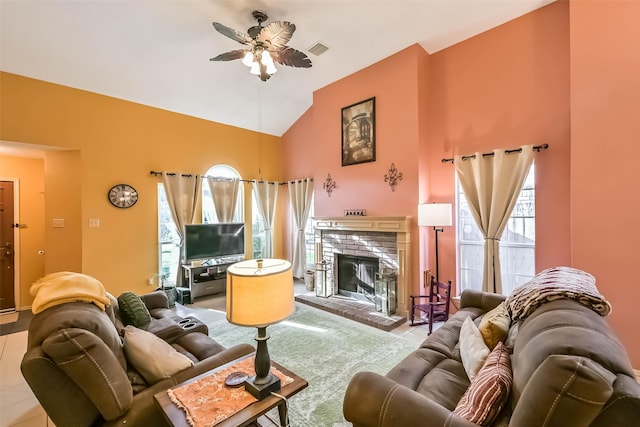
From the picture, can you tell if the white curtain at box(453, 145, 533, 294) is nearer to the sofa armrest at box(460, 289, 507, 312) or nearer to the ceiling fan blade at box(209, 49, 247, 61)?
the sofa armrest at box(460, 289, 507, 312)

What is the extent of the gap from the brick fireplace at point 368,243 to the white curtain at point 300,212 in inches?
41.1

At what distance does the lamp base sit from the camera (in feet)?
4.76

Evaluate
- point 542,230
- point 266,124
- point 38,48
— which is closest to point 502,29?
point 542,230

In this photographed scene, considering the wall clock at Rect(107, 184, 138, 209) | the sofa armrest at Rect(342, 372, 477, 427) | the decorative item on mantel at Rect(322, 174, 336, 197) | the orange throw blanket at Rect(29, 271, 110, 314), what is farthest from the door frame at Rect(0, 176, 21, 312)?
the sofa armrest at Rect(342, 372, 477, 427)

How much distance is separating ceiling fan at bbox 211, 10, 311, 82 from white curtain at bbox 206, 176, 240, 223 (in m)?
2.82

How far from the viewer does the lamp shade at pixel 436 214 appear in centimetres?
354

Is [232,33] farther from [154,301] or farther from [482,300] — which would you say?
[482,300]

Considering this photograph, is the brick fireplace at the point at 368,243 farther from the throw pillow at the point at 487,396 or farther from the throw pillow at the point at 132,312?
the throw pillow at the point at 132,312

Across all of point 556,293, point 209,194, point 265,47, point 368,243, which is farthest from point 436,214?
point 209,194

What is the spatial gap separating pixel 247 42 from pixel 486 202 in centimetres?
346

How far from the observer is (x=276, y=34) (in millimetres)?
2854

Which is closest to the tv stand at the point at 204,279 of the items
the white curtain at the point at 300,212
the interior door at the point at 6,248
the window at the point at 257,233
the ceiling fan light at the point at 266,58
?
the window at the point at 257,233

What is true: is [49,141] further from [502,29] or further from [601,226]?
[601,226]

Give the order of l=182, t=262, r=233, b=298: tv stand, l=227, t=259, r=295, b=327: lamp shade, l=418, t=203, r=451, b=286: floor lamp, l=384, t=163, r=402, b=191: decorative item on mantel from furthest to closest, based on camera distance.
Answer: l=182, t=262, r=233, b=298: tv stand
l=384, t=163, r=402, b=191: decorative item on mantel
l=418, t=203, r=451, b=286: floor lamp
l=227, t=259, r=295, b=327: lamp shade
